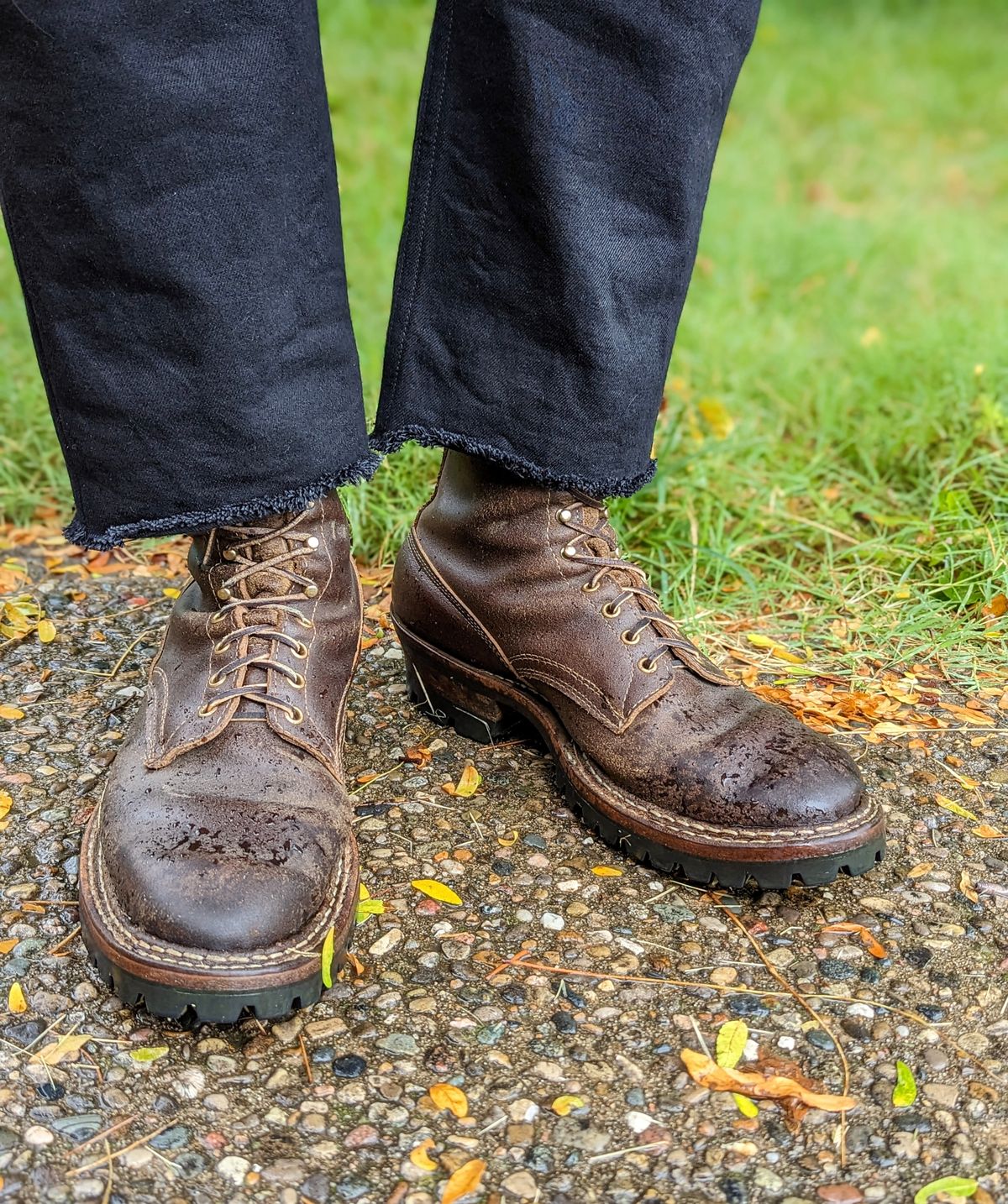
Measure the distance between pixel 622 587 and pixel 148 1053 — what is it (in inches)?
32.8

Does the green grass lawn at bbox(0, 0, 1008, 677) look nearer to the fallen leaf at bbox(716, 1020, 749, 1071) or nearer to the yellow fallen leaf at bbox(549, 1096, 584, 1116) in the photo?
the fallen leaf at bbox(716, 1020, 749, 1071)

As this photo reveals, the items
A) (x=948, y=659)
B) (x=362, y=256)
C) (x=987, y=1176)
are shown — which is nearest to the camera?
(x=987, y=1176)

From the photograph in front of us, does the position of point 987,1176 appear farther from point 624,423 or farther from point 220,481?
point 220,481

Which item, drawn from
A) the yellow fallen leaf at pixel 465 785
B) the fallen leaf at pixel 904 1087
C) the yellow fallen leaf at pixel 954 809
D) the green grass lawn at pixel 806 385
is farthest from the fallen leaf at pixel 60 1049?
the green grass lawn at pixel 806 385

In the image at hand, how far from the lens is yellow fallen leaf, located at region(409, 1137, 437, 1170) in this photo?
3.71 feet

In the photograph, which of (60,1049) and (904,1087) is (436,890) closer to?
(60,1049)

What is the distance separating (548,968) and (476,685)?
19.8 inches

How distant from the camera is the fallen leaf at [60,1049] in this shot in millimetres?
1213

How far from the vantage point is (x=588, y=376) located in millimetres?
1478

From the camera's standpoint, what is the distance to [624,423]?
5.02 ft

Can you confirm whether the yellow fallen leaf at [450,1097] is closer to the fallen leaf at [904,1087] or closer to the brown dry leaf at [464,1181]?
the brown dry leaf at [464,1181]

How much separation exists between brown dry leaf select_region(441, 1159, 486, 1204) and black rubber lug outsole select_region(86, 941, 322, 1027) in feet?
0.80

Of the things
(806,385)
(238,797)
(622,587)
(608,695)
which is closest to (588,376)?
(622,587)

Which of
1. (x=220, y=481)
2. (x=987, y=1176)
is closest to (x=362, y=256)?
(x=220, y=481)
